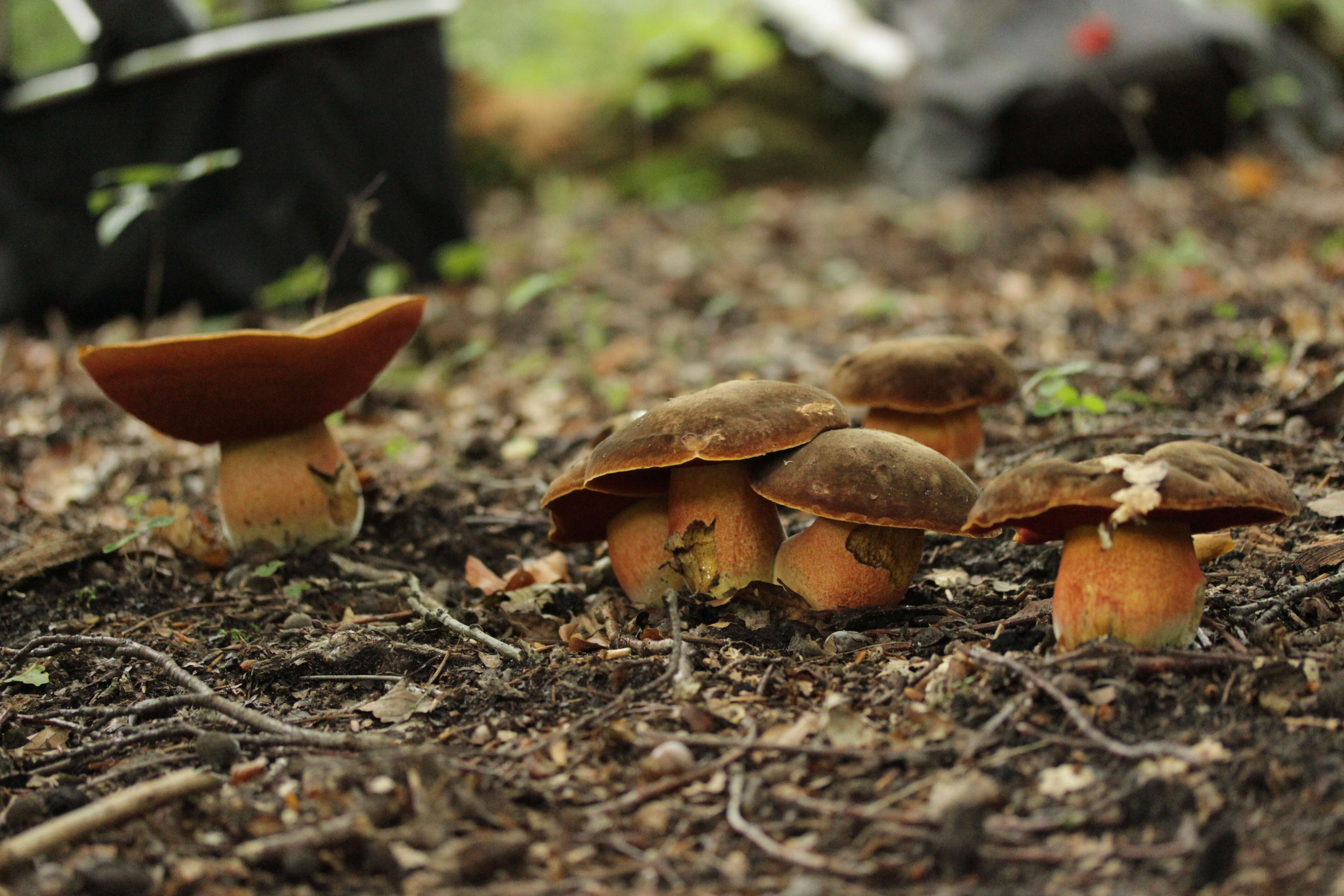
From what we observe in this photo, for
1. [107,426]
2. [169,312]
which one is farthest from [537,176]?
[107,426]

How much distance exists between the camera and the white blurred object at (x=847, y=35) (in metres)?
10.3

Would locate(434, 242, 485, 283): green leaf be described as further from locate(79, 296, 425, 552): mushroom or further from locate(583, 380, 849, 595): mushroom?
locate(583, 380, 849, 595): mushroom

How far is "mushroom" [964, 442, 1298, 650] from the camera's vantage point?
196cm

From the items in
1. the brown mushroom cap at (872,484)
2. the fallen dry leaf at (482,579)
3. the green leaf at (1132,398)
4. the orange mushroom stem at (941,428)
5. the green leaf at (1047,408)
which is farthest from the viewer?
the green leaf at (1132,398)

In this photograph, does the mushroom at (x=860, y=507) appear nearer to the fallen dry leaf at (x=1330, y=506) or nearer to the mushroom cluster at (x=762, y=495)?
the mushroom cluster at (x=762, y=495)

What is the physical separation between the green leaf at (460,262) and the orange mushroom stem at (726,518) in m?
4.24

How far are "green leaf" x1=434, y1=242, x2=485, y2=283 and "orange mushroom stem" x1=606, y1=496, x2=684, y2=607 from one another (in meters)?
4.06

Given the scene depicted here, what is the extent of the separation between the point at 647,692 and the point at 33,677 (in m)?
1.64

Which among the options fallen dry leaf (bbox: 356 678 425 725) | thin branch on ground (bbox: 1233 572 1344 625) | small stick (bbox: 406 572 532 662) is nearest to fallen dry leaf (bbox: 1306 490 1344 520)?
thin branch on ground (bbox: 1233 572 1344 625)

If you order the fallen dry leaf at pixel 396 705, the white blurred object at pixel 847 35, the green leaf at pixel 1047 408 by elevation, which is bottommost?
the fallen dry leaf at pixel 396 705

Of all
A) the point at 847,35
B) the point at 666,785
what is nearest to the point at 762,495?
the point at 666,785

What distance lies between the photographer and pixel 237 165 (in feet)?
21.8

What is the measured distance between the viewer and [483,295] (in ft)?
24.3

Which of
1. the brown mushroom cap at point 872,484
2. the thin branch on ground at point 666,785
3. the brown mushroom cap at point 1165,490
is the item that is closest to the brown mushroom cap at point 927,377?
the brown mushroom cap at point 872,484
